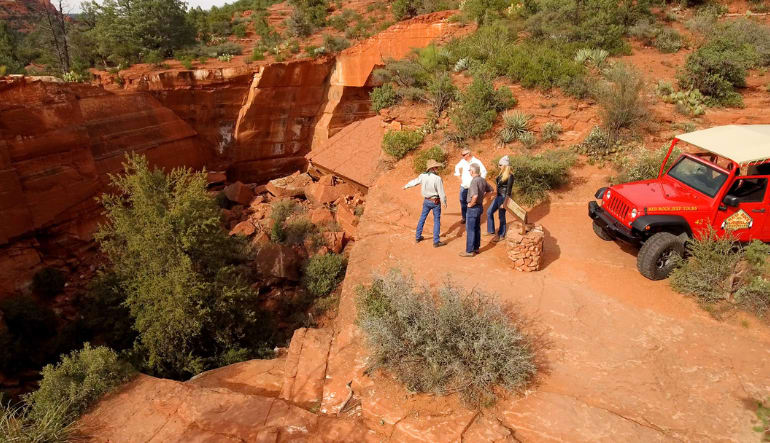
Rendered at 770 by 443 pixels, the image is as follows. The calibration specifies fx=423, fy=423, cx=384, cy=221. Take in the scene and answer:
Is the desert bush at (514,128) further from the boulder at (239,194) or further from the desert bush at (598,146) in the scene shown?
the boulder at (239,194)

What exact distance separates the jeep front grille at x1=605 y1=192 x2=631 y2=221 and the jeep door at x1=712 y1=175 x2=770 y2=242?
1242 millimetres

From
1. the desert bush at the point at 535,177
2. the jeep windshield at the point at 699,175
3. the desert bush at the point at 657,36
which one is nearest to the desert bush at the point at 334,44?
the desert bush at the point at 657,36

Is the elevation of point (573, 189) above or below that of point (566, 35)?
below

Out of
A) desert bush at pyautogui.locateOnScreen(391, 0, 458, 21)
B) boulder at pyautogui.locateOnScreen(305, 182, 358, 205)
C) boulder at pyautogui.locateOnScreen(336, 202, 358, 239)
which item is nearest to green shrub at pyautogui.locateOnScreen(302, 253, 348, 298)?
boulder at pyautogui.locateOnScreen(336, 202, 358, 239)

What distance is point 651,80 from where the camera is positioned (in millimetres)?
12461

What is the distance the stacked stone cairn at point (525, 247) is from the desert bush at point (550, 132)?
16.9 feet

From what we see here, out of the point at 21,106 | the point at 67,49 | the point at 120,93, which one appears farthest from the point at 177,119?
the point at 67,49

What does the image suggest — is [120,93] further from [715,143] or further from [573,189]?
[715,143]

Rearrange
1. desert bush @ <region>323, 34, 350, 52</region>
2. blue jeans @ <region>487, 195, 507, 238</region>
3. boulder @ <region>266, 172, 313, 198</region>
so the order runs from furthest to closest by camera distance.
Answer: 1. desert bush @ <region>323, 34, 350, 52</region>
2. boulder @ <region>266, 172, 313, 198</region>
3. blue jeans @ <region>487, 195, 507, 238</region>

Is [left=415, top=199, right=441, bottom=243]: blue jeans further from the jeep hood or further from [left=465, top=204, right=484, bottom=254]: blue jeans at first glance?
the jeep hood

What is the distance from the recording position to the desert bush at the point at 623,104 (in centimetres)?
1051

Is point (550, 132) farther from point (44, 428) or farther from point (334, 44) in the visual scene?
point (334, 44)

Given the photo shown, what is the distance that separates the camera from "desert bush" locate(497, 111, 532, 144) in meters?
11.2

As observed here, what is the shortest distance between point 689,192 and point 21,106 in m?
16.9
